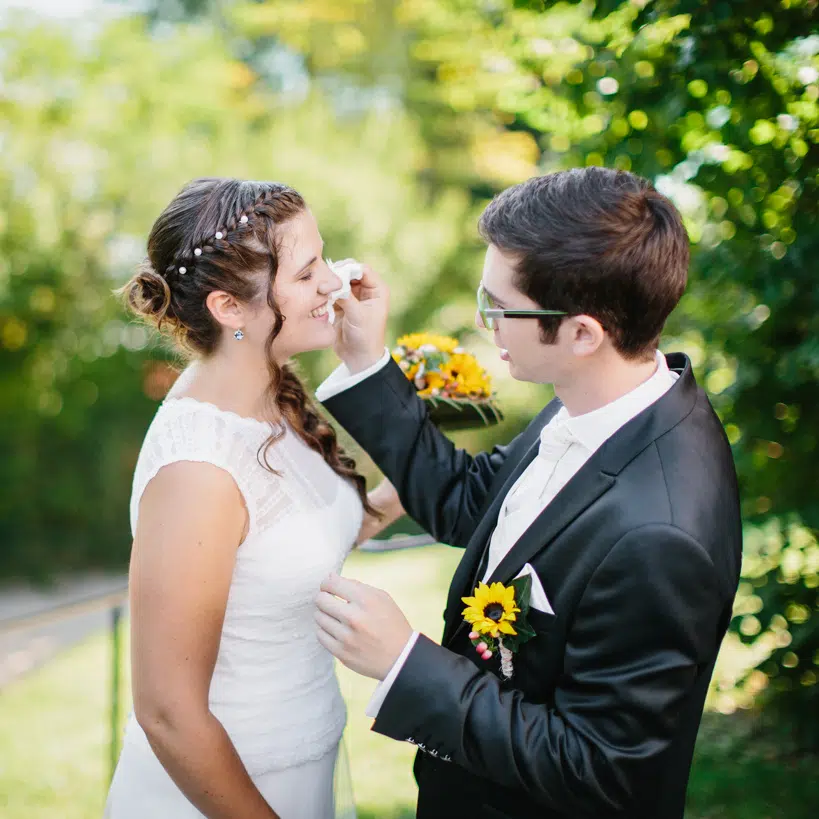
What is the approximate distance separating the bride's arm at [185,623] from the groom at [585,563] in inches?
11.8

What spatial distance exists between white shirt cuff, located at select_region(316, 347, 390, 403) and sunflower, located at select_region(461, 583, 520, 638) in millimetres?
789

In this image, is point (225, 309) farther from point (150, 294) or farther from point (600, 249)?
point (600, 249)

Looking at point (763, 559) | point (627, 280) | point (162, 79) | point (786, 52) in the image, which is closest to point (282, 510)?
point (627, 280)

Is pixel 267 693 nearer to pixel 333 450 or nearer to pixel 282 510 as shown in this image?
pixel 282 510

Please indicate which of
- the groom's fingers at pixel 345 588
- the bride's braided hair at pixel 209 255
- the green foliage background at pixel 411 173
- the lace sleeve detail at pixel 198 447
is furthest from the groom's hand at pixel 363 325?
the green foliage background at pixel 411 173

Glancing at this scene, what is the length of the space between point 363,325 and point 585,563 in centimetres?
99

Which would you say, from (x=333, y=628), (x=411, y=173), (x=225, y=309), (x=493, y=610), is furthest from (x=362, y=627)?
(x=411, y=173)

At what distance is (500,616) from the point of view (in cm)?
178

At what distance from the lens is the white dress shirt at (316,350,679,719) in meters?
1.90

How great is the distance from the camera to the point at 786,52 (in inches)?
123

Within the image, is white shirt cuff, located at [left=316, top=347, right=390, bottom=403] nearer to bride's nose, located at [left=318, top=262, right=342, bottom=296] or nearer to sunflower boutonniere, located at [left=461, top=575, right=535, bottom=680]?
bride's nose, located at [left=318, top=262, right=342, bottom=296]

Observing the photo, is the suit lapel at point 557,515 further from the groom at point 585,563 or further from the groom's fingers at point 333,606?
the groom's fingers at point 333,606

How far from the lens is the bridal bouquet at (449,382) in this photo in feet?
8.44

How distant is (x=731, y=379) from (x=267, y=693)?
3.03 metres
